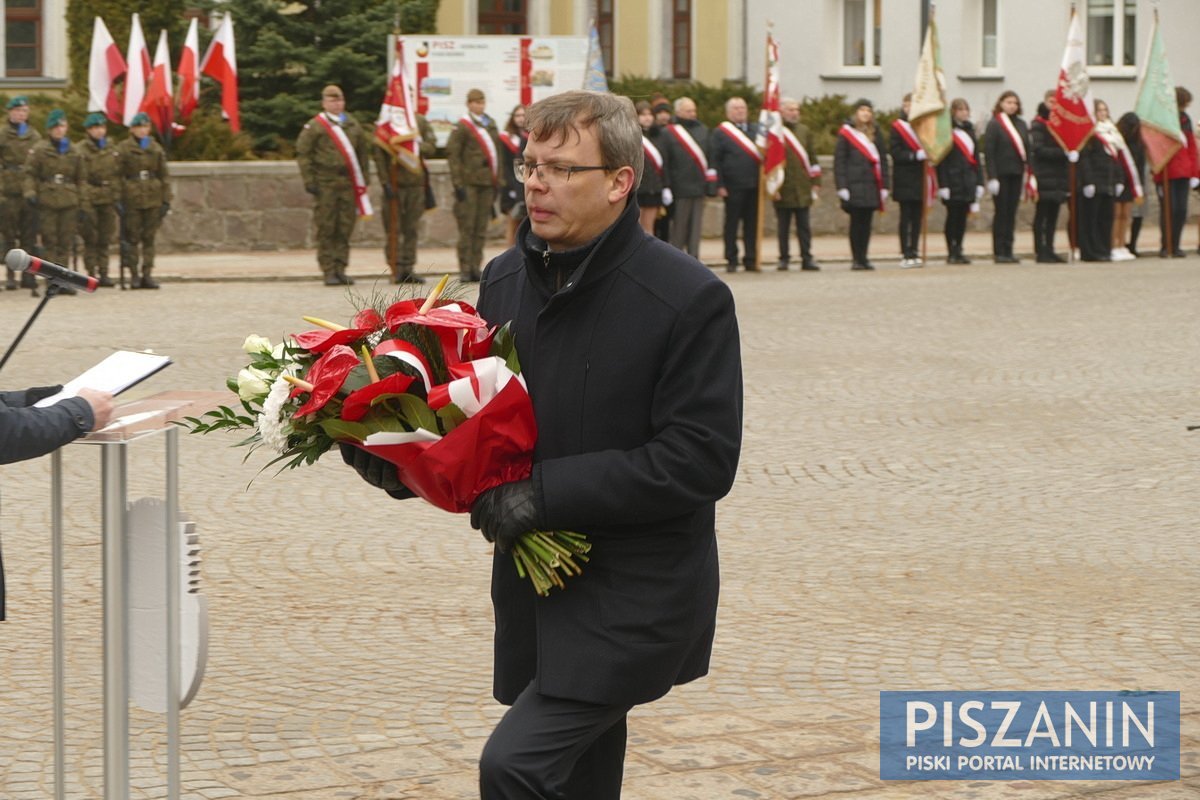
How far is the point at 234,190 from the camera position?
86.8 ft

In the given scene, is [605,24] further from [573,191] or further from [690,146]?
[573,191]

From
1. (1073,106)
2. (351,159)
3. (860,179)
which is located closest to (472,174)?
(351,159)

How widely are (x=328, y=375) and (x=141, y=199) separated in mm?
18559

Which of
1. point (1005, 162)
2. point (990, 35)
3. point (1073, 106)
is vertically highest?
point (990, 35)

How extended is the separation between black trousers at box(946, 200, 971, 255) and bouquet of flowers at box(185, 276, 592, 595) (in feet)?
71.4

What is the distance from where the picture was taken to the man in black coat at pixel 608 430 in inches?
145

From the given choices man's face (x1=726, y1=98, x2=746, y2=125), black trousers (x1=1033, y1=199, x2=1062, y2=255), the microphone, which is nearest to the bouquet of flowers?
the microphone

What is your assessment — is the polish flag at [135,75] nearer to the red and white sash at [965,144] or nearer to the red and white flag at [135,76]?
the red and white flag at [135,76]

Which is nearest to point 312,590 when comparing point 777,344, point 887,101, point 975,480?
point 975,480

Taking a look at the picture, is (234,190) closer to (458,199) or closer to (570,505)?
(458,199)

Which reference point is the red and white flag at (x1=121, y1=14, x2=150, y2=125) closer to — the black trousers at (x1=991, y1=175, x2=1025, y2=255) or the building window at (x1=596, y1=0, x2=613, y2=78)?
the black trousers at (x1=991, y1=175, x2=1025, y2=255)

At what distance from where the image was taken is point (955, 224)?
82.5 feet

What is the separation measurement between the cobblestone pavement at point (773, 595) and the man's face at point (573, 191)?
1.85 metres

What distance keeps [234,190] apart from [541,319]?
76.3 ft
